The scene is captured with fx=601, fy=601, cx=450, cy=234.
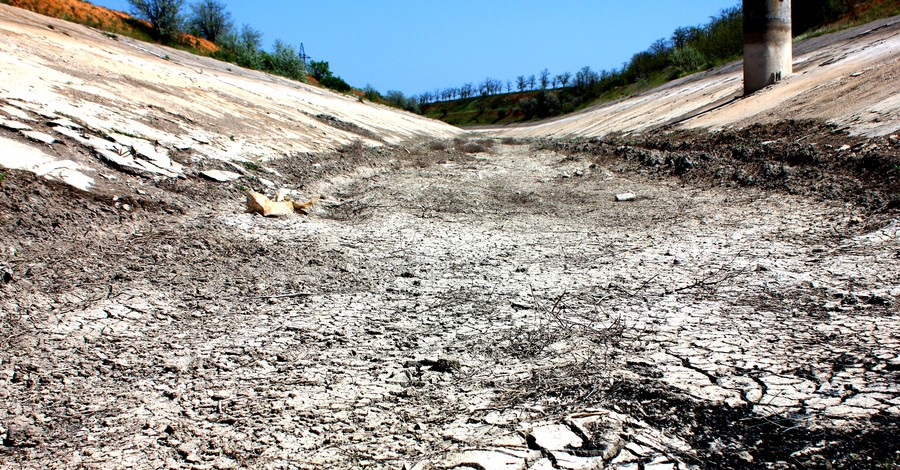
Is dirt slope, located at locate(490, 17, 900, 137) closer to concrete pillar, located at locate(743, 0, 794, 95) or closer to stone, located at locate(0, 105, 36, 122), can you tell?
concrete pillar, located at locate(743, 0, 794, 95)

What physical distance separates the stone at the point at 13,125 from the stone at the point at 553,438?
22.6 ft

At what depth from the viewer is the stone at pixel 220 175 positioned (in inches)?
301

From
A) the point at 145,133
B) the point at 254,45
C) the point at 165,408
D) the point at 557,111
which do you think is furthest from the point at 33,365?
the point at 557,111

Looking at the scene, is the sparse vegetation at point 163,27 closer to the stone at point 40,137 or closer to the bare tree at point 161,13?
the bare tree at point 161,13

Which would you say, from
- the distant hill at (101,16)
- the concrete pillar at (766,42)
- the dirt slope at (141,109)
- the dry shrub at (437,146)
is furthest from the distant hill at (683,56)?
the distant hill at (101,16)

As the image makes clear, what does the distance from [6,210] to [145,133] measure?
317 centimetres

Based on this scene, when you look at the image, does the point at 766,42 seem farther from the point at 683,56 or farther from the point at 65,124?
the point at 683,56

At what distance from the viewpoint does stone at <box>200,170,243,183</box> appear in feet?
25.1

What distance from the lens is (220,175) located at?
307 inches

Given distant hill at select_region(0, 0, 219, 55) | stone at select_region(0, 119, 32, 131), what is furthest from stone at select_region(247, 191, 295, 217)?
distant hill at select_region(0, 0, 219, 55)

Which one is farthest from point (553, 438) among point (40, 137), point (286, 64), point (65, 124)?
point (286, 64)

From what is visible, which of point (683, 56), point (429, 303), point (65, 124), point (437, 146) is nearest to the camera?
point (429, 303)

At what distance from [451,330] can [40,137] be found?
5.66m

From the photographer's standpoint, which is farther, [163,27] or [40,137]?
[163,27]
